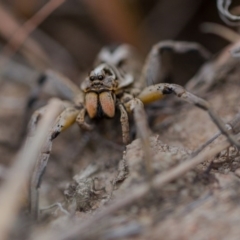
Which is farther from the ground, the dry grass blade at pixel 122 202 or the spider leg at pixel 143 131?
the spider leg at pixel 143 131

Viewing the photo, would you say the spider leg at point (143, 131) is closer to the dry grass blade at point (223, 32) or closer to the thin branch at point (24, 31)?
the dry grass blade at point (223, 32)

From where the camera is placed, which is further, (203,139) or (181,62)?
(181,62)

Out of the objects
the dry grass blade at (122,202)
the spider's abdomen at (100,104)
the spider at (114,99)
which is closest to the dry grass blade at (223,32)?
the spider at (114,99)

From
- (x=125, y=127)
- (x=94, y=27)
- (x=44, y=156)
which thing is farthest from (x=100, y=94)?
(x=94, y=27)

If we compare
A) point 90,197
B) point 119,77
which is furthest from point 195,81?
point 90,197

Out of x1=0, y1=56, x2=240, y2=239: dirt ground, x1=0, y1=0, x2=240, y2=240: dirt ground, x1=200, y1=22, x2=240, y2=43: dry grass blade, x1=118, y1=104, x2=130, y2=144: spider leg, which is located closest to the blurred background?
x1=0, y1=0, x2=240, y2=240: dirt ground

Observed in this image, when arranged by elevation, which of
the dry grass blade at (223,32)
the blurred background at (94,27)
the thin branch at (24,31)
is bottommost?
the dry grass blade at (223,32)

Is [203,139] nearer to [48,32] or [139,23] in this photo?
[139,23]
